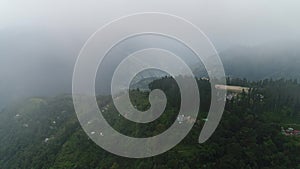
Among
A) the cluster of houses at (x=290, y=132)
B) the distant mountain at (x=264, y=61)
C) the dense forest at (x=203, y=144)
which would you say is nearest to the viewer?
the dense forest at (x=203, y=144)

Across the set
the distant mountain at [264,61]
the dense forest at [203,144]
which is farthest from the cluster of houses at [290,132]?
the distant mountain at [264,61]

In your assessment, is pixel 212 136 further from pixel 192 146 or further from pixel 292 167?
pixel 292 167

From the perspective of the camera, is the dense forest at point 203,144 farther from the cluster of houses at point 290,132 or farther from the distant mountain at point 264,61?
the distant mountain at point 264,61

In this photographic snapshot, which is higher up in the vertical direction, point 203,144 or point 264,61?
point 264,61

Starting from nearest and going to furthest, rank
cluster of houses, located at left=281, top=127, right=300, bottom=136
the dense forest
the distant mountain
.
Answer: the dense forest → cluster of houses, located at left=281, top=127, right=300, bottom=136 → the distant mountain

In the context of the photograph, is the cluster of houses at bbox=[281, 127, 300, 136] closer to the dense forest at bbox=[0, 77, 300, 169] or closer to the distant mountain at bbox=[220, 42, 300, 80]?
the dense forest at bbox=[0, 77, 300, 169]

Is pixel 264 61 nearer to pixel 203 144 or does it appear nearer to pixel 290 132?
pixel 290 132

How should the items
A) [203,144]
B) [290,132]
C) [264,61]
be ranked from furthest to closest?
1. [264,61]
2. [290,132]
3. [203,144]

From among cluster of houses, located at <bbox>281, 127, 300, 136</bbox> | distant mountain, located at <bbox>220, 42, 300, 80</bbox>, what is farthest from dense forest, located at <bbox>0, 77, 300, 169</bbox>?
distant mountain, located at <bbox>220, 42, 300, 80</bbox>

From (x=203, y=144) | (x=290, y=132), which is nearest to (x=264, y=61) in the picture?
(x=290, y=132)
